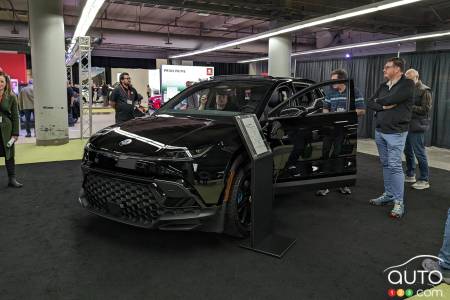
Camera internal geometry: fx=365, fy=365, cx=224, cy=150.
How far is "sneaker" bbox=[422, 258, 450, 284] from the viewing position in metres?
2.60

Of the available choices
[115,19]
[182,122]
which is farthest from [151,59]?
[182,122]

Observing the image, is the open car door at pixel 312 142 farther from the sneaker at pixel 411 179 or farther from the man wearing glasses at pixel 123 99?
the man wearing glasses at pixel 123 99

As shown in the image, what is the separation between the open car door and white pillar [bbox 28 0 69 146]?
A: 20.9 ft

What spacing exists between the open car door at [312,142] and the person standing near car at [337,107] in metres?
0.01

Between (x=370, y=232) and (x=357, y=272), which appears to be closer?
(x=357, y=272)

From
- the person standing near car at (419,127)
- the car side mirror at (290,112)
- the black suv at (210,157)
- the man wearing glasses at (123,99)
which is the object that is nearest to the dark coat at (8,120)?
the black suv at (210,157)

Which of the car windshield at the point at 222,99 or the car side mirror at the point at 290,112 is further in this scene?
the car windshield at the point at 222,99

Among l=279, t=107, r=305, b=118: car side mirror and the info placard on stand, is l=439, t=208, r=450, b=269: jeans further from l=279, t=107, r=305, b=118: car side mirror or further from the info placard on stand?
l=279, t=107, r=305, b=118: car side mirror

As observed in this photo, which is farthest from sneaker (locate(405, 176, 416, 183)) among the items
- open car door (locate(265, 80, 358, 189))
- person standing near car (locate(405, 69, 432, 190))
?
open car door (locate(265, 80, 358, 189))

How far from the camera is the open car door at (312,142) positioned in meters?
3.47

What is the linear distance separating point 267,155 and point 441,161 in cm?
579

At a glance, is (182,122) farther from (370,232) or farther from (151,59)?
(151,59)

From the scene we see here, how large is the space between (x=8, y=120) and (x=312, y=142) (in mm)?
3717

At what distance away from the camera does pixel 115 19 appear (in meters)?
13.8
